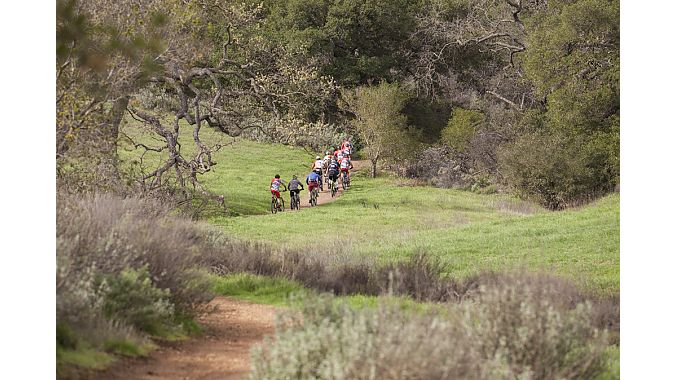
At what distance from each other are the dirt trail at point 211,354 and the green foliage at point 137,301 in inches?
14.8

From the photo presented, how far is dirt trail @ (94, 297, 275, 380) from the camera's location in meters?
9.15

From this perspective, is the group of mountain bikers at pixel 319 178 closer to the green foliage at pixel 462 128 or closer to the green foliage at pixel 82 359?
the green foliage at pixel 462 128

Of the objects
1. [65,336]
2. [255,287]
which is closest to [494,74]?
[255,287]

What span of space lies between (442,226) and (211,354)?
2378 centimetres

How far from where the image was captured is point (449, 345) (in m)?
7.19

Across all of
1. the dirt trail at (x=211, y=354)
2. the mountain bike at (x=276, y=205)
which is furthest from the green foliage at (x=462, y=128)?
the dirt trail at (x=211, y=354)

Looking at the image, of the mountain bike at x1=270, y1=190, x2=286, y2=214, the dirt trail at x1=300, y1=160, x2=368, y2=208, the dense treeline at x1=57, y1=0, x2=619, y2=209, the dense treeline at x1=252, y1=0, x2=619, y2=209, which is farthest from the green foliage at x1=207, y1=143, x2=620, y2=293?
the dense treeline at x1=57, y1=0, x2=619, y2=209

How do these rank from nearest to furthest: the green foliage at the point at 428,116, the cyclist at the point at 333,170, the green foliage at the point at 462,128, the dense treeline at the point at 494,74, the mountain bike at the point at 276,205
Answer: the dense treeline at the point at 494,74
the mountain bike at the point at 276,205
the cyclist at the point at 333,170
the green foliage at the point at 462,128
the green foliage at the point at 428,116

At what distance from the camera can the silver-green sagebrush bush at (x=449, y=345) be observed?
7004 millimetres

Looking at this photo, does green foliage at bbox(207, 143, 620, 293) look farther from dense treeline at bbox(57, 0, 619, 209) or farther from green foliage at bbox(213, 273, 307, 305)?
green foliage at bbox(213, 273, 307, 305)

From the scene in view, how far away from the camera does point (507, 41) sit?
168 feet

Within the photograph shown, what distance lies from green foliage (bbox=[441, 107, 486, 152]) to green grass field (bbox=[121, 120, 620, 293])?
4.23 metres
